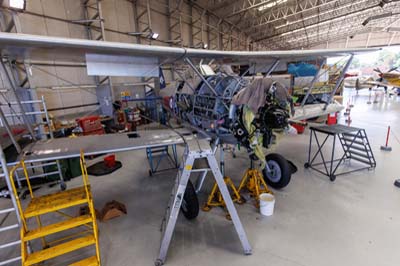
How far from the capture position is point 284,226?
2.67m

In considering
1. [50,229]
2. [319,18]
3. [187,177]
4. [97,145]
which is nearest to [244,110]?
[187,177]

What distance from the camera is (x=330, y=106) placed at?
5.92 metres

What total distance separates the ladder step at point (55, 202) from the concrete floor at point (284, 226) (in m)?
0.78

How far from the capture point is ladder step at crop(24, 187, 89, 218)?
192 cm

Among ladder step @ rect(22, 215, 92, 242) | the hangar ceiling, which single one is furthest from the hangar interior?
the hangar ceiling

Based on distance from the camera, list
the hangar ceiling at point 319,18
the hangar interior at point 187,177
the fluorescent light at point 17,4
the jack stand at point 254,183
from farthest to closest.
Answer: the hangar ceiling at point 319,18 < the fluorescent light at point 17,4 < the jack stand at point 254,183 < the hangar interior at point 187,177

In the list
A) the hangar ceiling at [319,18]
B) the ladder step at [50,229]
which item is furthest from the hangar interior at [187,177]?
the hangar ceiling at [319,18]

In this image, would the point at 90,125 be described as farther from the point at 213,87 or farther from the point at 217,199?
the point at 217,199

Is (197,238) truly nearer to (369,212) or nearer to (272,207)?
(272,207)

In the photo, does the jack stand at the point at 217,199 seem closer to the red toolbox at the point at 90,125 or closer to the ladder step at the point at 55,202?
the ladder step at the point at 55,202

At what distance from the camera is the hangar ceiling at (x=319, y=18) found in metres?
13.3

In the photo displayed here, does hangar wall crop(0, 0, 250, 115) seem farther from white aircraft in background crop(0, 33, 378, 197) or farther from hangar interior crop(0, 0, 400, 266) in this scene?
white aircraft in background crop(0, 33, 378, 197)

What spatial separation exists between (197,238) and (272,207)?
1195 millimetres

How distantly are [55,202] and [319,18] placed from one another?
2238cm
